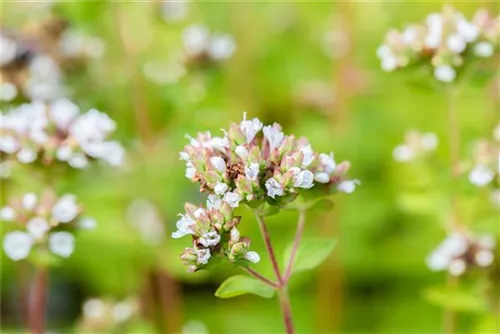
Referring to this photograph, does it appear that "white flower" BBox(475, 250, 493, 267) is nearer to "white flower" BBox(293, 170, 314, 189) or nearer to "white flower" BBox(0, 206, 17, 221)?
"white flower" BBox(293, 170, 314, 189)

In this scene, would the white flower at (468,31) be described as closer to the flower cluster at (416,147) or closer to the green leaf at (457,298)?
the flower cluster at (416,147)

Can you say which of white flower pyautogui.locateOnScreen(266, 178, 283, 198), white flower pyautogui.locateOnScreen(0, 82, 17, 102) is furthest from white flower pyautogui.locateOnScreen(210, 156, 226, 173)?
white flower pyautogui.locateOnScreen(0, 82, 17, 102)

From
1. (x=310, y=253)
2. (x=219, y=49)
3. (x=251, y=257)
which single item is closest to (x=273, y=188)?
(x=251, y=257)

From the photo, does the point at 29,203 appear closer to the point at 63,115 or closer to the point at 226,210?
the point at 63,115

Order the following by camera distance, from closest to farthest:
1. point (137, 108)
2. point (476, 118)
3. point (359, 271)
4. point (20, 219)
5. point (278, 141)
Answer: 1. point (278, 141)
2. point (20, 219)
3. point (137, 108)
4. point (359, 271)
5. point (476, 118)

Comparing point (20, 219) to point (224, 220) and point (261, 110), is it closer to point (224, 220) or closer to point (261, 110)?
point (224, 220)

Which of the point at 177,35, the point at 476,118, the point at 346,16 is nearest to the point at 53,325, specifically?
the point at 177,35
